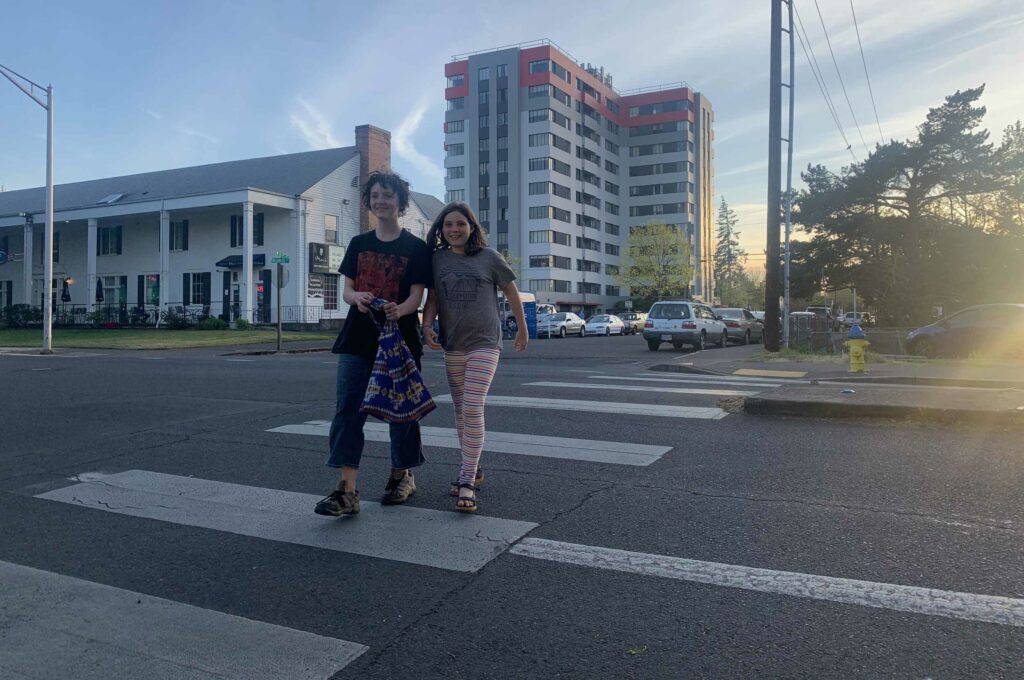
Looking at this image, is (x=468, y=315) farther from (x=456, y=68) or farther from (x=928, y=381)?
(x=456, y=68)

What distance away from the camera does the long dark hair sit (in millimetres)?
4430

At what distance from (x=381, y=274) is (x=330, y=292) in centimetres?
3664

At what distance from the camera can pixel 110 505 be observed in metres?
4.55

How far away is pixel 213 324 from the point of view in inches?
1368

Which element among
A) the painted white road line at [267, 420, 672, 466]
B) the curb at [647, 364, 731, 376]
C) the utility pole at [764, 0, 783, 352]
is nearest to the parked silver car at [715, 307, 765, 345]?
the utility pole at [764, 0, 783, 352]

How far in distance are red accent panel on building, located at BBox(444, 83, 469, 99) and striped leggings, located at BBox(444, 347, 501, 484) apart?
80120mm

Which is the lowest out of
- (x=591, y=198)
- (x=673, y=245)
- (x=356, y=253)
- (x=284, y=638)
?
(x=284, y=638)

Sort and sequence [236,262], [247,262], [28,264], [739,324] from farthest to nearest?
[28,264], [236,262], [247,262], [739,324]

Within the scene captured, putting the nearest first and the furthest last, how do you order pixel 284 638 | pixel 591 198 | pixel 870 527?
pixel 284 638, pixel 870 527, pixel 591 198

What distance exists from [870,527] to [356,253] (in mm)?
3336

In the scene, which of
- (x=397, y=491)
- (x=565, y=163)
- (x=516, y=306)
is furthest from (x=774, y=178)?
(x=565, y=163)

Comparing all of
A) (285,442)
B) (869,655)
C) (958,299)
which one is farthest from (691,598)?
(958,299)

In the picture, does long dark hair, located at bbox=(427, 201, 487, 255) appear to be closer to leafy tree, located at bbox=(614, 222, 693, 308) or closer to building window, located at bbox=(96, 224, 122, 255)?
building window, located at bbox=(96, 224, 122, 255)

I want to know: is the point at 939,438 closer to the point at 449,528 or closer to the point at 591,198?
the point at 449,528
